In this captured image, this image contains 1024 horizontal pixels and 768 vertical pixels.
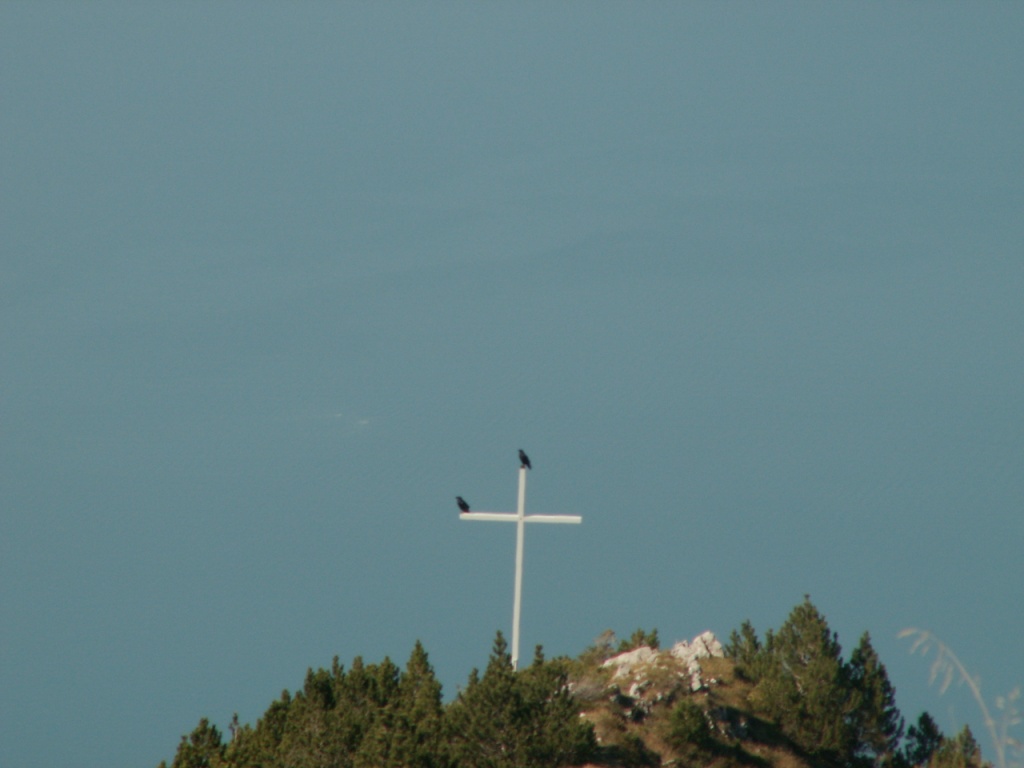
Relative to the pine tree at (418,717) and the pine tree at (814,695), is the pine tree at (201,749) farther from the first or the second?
the pine tree at (814,695)

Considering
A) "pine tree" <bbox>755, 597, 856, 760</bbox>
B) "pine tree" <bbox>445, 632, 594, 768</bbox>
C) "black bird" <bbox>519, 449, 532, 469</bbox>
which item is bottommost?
"pine tree" <bbox>445, 632, 594, 768</bbox>

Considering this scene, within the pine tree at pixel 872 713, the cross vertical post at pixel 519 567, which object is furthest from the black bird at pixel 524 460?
the pine tree at pixel 872 713

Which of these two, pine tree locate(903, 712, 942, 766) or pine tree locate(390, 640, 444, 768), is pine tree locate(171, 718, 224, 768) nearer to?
pine tree locate(390, 640, 444, 768)

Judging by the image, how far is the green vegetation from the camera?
27188mm

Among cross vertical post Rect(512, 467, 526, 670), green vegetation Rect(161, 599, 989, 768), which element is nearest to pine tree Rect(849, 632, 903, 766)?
green vegetation Rect(161, 599, 989, 768)

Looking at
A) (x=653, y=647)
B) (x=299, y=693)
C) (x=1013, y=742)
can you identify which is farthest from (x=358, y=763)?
(x=1013, y=742)

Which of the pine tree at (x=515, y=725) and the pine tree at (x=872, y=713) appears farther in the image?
the pine tree at (x=872, y=713)

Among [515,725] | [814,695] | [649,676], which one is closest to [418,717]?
[515,725]

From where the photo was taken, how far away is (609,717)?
1195 inches

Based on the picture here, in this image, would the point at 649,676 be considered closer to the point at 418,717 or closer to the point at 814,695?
the point at 814,695

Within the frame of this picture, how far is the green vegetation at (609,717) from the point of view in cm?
2719

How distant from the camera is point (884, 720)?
32406mm

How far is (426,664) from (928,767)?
11340mm

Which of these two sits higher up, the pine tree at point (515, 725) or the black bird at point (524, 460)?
the black bird at point (524, 460)
